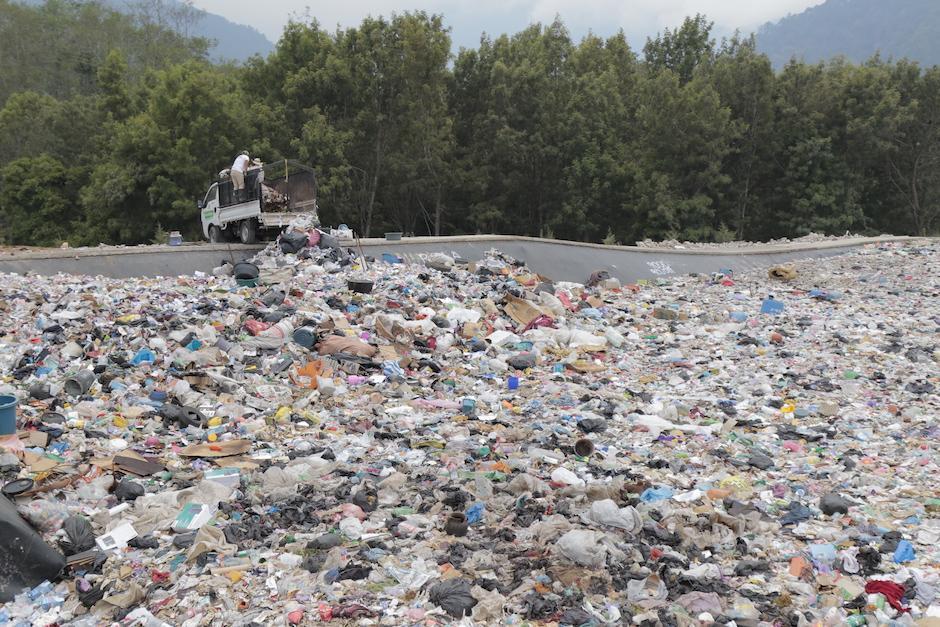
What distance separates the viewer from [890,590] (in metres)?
3.20

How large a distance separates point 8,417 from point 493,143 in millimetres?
19101

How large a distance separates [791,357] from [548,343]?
2521mm

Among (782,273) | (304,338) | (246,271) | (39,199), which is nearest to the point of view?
(304,338)

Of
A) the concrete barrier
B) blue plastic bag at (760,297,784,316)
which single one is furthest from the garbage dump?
the concrete barrier

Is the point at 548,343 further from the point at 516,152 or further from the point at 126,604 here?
the point at 516,152

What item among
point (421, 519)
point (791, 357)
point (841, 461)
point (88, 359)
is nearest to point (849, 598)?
Result: point (841, 461)

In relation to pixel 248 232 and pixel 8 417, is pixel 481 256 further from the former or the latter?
pixel 8 417

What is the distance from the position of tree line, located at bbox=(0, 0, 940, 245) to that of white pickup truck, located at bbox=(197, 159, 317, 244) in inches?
270

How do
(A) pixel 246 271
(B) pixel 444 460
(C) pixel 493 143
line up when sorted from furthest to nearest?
(C) pixel 493 143 < (A) pixel 246 271 < (B) pixel 444 460

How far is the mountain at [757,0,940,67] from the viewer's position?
403 feet

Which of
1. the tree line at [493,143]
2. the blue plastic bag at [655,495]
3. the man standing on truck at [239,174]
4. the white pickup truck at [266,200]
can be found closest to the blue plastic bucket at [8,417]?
the blue plastic bag at [655,495]

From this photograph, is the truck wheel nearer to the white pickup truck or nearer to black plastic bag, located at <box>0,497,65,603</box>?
the white pickup truck

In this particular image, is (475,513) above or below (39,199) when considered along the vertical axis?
below

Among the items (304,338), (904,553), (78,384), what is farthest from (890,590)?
(78,384)
